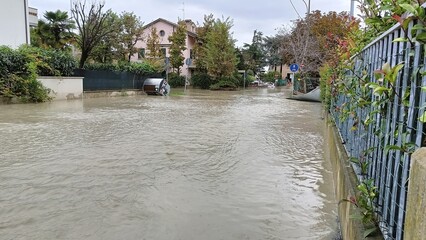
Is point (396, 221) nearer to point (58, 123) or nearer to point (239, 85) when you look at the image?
point (58, 123)

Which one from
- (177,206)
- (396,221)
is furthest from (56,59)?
(396,221)

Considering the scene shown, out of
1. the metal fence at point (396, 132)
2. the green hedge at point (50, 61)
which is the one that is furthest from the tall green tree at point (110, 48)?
the metal fence at point (396, 132)

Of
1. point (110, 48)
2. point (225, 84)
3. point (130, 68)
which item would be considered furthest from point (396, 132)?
point (110, 48)

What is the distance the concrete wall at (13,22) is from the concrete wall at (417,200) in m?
18.9

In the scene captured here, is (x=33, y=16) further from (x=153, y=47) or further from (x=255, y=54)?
(x=255, y=54)

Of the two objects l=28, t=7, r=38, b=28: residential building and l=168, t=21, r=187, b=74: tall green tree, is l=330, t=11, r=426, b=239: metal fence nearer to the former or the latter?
l=28, t=7, r=38, b=28: residential building

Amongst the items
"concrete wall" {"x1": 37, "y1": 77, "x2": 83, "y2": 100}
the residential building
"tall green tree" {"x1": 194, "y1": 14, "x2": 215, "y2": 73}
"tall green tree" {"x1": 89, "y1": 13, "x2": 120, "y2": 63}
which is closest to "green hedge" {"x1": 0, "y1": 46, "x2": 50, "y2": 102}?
"concrete wall" {"x1": 37, "y1": 77, "x2": 83, "y2": 100}

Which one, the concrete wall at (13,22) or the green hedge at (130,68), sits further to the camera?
the green hedge at (130,68)

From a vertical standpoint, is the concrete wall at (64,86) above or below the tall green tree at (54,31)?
below

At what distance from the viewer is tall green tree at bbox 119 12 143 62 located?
93.7 ft

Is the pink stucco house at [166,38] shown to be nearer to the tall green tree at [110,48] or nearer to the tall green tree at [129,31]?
the tall green tree at [129,31]

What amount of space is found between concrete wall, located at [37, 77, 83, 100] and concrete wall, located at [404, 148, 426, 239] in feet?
48.0

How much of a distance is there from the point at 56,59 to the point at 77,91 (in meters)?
1.73

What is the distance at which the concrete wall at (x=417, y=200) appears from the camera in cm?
101
